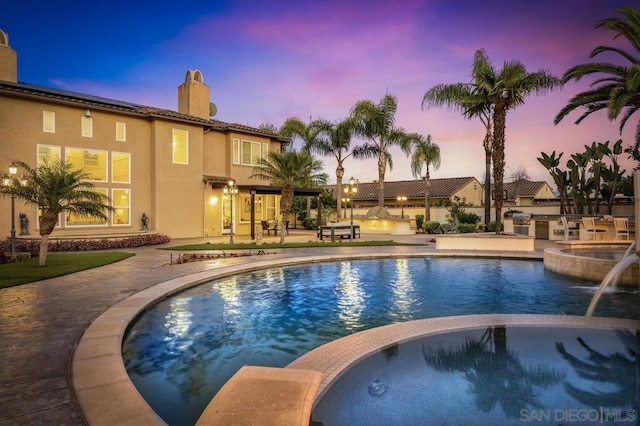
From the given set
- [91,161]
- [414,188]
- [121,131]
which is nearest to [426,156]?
[414,188]

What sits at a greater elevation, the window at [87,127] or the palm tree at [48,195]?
the window at [87,127]

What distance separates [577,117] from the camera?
60.5ft

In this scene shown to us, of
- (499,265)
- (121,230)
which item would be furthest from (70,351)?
(121,230)

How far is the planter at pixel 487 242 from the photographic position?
17453mm

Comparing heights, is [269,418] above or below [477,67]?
below

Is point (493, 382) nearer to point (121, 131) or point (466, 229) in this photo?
point (121, 131)

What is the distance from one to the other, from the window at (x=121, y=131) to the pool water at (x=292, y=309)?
1497 cm

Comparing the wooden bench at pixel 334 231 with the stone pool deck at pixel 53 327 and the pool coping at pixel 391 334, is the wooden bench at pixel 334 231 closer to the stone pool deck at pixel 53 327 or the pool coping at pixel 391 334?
the stone pool deck at pixel 53 327

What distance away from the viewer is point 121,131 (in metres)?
22.3

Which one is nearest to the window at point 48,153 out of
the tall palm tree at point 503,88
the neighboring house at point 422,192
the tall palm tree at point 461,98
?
the tall palm tree at point 461,98

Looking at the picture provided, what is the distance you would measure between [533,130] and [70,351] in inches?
1272

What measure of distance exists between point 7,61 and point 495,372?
26434 millimetres

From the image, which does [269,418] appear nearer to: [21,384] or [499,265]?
[21,384]


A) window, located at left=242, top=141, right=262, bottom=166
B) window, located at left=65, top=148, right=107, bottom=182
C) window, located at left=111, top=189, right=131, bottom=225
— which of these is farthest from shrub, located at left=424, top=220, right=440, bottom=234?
window, located at left=65, top=148, right=107, bottom=182
